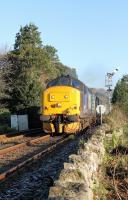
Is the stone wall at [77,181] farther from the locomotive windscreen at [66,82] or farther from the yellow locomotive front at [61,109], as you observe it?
the locomotive windscreen at [66,82]

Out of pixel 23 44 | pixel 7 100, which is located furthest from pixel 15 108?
pixel 23 44

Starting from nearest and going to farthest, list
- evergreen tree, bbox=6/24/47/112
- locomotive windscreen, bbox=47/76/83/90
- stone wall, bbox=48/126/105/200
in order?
stone wall, bbox=48/126/105/200, locomotive windscreen, bbox=47/76/83/90, evergreen tree, bbox=6/24/47/112

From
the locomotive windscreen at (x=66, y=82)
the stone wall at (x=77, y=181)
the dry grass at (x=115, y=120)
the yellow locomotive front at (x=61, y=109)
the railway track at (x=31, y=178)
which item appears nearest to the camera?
the stone wall at (x=77, y=181)

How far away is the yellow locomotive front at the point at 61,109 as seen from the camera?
24.9m

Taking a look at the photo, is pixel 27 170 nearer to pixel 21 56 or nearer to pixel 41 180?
pixel 41 180

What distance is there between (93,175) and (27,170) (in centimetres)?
391

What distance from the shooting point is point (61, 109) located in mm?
25078

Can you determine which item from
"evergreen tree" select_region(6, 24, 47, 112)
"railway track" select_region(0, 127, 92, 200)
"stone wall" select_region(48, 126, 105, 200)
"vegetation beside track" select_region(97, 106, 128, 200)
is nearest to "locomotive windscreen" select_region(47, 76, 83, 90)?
"vegetation beside track" select_region(97, 106, 128, 200)

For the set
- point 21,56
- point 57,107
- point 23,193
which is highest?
point 21,56

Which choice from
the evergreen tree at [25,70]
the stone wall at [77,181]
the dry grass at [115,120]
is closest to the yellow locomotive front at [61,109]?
the dry grass at [115,120]

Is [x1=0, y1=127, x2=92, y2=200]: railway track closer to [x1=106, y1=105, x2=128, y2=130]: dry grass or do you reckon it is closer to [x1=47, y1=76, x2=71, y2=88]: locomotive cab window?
[x1=106, y1=105, x2=128, y2=130]: dry grass

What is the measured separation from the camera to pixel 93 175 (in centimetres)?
948

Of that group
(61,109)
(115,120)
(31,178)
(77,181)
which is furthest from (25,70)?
(77,181)

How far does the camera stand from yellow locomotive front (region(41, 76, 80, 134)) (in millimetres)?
24875
